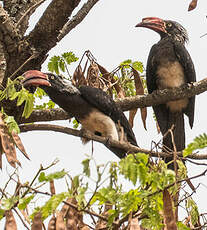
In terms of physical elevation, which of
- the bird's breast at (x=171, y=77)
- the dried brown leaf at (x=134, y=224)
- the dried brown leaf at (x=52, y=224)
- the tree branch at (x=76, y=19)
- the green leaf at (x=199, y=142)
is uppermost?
the bird's breast at (x=171, y=77)

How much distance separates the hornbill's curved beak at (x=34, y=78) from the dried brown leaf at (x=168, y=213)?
1.90 meters

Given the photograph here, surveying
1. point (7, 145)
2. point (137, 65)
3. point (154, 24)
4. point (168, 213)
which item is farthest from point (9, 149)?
point (154, 24)

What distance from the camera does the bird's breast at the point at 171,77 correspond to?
21.6 feet

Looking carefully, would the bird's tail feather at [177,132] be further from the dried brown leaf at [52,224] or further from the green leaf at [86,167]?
the green leaf at [86,167]

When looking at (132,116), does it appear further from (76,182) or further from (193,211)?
(76,182)

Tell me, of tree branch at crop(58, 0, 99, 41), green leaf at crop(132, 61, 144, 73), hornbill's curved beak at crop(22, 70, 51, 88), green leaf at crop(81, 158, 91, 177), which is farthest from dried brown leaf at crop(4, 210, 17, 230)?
green leaf at crop(132, 61, 144, 73)

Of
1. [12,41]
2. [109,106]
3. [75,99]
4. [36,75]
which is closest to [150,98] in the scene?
[109,106]

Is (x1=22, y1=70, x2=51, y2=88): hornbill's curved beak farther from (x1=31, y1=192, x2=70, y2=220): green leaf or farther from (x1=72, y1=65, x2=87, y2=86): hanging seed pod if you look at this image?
(x1=31, y1=192, x2=70, y2=220): green leaf

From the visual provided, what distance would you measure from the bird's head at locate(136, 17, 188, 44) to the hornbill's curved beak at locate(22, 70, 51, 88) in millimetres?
2650

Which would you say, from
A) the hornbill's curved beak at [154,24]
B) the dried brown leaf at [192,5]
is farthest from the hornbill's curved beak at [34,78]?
the hornbill's curved beak at [154,24]

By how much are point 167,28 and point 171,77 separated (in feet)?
3.33

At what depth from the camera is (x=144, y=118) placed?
5730mm

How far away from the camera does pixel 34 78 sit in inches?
183

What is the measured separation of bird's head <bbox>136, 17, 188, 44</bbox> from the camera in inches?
283
